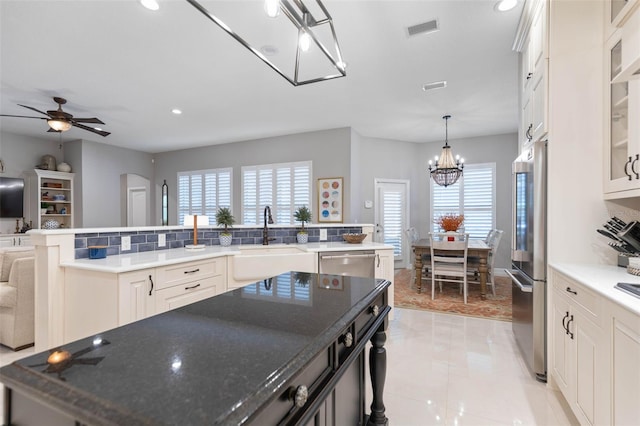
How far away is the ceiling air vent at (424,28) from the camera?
2438mm

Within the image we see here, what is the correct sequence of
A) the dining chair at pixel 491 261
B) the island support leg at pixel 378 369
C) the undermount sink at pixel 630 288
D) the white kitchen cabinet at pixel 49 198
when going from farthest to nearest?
the white kitchen cabinet at pixel 49 198 → the dining chair at pixel 491 261 → the island support leg at pixel 378 369 → the undermount sink at pixel 630 288

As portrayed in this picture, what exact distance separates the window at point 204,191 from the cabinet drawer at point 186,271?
3.94 m

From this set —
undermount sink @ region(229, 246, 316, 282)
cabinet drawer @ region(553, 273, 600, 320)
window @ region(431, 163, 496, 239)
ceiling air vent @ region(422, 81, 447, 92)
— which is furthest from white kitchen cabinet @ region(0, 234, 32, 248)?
window @ region(431, 163, 496, 239)

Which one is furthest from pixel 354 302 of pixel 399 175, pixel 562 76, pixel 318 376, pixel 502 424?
pixel 399 175

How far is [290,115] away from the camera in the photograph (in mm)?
4680

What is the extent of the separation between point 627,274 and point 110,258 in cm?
346

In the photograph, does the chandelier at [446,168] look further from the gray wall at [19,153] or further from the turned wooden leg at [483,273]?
the gray wall at [19,153]

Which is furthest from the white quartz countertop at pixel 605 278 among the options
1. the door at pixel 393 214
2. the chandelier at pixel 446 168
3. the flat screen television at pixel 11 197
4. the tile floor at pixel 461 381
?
the flat screen television at pixel 11 197

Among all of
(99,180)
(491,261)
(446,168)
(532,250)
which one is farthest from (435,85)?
(99,180)

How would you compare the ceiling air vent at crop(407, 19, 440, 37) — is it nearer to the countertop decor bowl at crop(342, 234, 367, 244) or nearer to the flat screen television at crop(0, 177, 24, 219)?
the countertop decor bowl at crop(342, 234, 367, 244)

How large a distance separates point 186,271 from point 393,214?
4.68m

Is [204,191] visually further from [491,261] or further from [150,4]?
[491,261]

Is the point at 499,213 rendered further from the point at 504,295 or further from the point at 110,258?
the point at 110,258

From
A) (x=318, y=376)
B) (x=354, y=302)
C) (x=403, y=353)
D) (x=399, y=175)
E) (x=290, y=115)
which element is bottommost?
(x=403, y=353)
